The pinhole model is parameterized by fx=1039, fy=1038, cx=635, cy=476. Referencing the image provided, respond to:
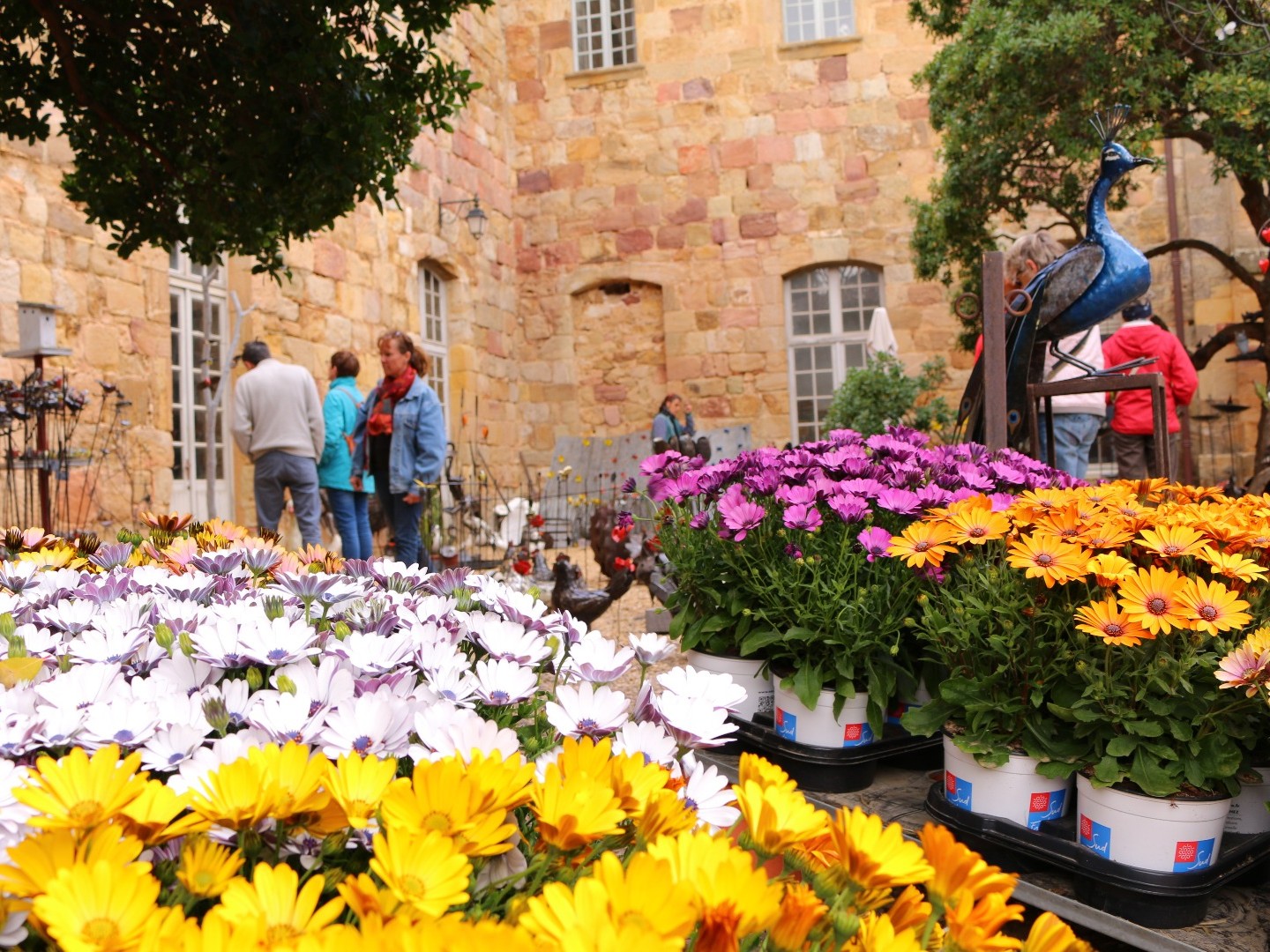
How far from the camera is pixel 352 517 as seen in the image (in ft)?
22.9

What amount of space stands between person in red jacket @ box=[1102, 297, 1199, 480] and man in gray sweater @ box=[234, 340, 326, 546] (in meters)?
4.94

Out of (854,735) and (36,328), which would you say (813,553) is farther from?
(36,328)

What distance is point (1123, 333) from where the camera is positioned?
6.51m

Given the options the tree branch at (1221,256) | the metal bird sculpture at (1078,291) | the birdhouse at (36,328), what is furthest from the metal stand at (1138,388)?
the tree branch at (1221,256)

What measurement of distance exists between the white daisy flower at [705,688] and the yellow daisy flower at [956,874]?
0.33m

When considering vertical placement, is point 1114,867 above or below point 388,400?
below

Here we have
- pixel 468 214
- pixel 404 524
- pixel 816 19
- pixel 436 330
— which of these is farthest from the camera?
pixel 816 19

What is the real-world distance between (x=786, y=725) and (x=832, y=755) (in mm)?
140

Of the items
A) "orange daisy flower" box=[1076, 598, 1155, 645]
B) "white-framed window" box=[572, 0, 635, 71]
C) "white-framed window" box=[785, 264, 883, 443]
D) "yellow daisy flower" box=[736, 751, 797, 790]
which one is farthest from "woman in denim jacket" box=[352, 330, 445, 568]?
"white-framed window" box=[572, 0, 635, 71]

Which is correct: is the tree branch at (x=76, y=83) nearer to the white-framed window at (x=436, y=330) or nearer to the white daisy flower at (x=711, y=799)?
the white daisy flower at (x=711, y=799)

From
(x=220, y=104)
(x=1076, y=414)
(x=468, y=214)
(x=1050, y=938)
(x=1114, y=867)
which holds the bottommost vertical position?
(x=1114, y=867)

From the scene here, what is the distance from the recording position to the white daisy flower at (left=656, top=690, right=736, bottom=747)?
36.2 inches

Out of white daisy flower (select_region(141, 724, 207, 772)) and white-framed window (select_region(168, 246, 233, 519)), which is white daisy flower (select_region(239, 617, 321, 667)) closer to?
white daisy flower (select_region(141, 724, 207, 772))

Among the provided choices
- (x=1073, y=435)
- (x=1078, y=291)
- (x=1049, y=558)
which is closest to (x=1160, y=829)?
(x=1049, y=558)
